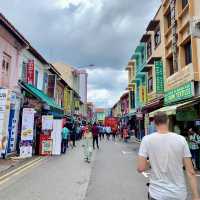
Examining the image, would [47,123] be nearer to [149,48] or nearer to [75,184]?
[75,184]

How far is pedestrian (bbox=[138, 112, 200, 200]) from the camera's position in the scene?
10.0ft

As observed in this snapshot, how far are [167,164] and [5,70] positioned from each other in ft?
47.5

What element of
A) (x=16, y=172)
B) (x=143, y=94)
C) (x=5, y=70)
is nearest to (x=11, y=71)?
(x=5, y=70)

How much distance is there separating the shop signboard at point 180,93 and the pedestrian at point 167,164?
491 inches

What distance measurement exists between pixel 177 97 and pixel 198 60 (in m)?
2.79

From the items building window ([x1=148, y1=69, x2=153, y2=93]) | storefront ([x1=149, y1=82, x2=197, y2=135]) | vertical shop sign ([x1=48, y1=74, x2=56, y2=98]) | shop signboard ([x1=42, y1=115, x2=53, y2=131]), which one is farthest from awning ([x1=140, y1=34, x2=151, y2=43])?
shop signboard ([x1=42, y1=115, x2=53, y2=131])

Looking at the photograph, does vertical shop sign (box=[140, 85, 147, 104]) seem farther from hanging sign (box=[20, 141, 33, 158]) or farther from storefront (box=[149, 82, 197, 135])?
hanging sign (box=[20, 141, 33, 158])

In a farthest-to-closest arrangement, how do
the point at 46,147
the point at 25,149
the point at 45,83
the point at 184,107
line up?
1. the point at 45,83
2. the point at 46,147
3. the point at 25,149
4. the point at 184,107

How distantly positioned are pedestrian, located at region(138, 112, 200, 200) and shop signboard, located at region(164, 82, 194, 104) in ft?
41.0

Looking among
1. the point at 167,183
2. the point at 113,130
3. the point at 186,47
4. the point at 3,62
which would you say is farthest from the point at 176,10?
the point at 113,130

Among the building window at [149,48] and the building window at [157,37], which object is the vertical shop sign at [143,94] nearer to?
the building window at [149,48]

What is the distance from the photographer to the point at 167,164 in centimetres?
310

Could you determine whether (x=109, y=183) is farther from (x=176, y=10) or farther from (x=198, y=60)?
(x=176, y=10)

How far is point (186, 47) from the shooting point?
17297 mm
